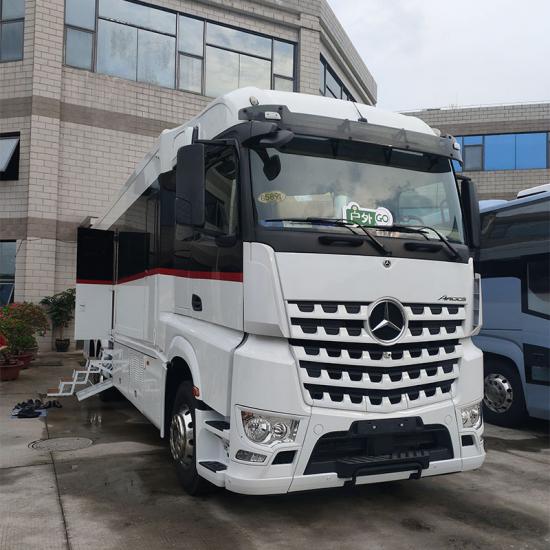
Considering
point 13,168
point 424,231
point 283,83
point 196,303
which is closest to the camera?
point 424,231

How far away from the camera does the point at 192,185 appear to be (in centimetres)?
411

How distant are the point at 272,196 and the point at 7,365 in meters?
9.01

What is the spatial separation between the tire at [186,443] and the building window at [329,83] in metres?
16.3

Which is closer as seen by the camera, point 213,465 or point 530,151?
point 213,465

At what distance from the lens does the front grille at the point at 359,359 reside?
3.80 meters

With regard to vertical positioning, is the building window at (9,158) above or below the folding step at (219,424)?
above

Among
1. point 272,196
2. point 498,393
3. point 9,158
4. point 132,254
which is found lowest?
point 498,393

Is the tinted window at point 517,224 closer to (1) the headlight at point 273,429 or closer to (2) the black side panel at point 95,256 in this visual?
(1) the headlight at point 273,429

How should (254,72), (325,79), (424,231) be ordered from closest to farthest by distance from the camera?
1. (424,231)
2. (254,72)
3. (325,79)

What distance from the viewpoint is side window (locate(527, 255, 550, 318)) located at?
6965 mm

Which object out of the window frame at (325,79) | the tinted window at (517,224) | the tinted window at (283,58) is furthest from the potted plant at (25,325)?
the window frame at (325,79)

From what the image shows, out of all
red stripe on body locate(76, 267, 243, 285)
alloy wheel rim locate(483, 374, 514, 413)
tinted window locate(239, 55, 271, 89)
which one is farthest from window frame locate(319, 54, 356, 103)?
red stripe on body locate(76, 267, 243, 285)

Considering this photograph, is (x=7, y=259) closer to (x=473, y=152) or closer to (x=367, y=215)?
(x=367, y=215)

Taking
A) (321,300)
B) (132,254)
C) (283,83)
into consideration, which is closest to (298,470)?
(321,300)
